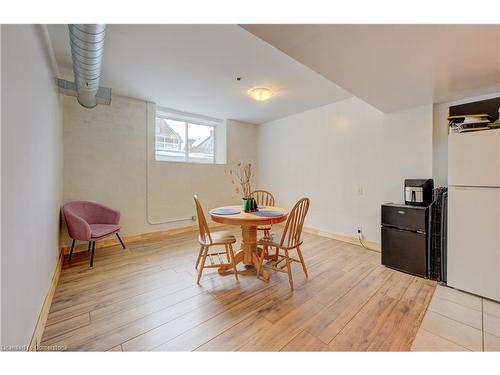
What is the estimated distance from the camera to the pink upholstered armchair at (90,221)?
94.3 inches

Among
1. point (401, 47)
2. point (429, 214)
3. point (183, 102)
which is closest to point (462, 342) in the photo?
point (429, 214)

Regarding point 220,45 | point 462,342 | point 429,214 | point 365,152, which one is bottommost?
point 462,342

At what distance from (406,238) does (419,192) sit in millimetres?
566

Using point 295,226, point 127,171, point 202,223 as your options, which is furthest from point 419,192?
point 127,171

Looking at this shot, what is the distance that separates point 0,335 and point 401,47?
268 cm

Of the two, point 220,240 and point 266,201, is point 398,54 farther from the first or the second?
point 266,201

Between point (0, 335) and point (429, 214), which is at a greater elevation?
point (429, 214)

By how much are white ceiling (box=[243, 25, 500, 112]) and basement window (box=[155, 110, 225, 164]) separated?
126 inches

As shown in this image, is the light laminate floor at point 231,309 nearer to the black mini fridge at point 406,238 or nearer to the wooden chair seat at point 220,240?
the black mini fridge at point 406,238

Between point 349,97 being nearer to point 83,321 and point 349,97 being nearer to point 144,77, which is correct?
point 144,77

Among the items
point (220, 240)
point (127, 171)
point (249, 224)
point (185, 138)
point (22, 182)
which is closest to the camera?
point (22, 182)

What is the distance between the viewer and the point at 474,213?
1.86m

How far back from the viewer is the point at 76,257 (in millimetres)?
2711

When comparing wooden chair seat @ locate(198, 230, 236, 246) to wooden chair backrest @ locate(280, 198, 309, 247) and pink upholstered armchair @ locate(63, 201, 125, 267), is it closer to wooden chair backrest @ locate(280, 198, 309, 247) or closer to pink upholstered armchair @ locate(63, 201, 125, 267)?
wooden chair backrest @ locate(280, 198, 309, 247)
